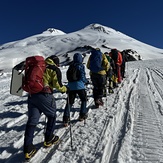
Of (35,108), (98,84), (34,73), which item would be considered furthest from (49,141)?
(98,84)

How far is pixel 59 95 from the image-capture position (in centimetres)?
969

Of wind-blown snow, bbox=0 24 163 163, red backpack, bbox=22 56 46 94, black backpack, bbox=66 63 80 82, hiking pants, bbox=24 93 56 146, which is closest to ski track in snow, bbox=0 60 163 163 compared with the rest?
wind-blown snow, bbox=0 24 163 163

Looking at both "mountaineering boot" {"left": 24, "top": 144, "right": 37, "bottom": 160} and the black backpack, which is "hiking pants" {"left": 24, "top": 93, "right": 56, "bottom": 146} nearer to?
A: "mountaineering boot" {"left": 24, "top": 144, "right": 37, "bottom": 160}

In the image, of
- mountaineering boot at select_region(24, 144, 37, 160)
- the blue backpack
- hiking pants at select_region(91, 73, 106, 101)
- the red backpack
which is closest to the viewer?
the red backpack

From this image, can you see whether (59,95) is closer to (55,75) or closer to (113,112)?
(113,112)

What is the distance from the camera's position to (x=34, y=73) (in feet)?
12.8

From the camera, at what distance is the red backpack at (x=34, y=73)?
12.8 ft

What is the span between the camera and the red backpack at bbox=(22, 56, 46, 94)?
12.8 ft

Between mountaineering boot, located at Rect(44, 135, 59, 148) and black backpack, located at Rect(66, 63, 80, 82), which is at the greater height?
black backpack, located at Rect(66, 63, 80, 82)

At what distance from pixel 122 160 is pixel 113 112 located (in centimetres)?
275

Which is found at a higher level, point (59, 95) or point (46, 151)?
point (59, 95)

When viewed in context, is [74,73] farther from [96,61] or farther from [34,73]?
[34,73]

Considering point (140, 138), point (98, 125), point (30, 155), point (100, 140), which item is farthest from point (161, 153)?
point (30, 155)

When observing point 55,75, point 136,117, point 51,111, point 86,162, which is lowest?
point 86,162
